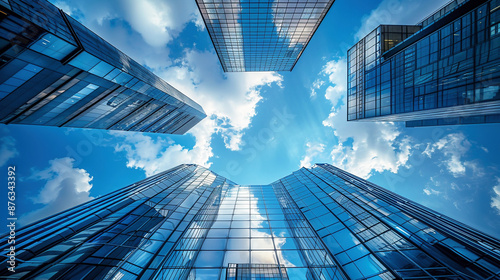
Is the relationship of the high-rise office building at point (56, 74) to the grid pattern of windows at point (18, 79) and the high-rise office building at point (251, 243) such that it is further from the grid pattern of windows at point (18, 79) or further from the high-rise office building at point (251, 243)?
the high-rise office building at point (251, 243)

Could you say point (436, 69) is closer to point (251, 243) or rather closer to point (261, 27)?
point (251, 243)

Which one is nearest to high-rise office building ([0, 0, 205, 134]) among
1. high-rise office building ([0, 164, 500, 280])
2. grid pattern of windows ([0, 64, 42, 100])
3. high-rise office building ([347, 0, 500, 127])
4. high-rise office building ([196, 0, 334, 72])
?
grid pattern of windows ([0, 64, 42, 100])

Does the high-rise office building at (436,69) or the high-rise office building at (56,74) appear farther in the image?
the high-rise office building at (436,69)

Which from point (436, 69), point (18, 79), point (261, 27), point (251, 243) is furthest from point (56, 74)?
point (436, 69)

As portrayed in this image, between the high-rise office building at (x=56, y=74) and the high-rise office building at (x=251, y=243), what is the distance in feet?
36.7

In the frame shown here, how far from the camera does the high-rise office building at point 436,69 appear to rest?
16.8 m

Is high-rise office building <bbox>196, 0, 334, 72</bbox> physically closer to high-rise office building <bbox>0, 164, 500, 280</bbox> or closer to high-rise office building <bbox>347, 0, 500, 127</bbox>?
high-rise office building <bbox>347, 0, 500, 127</bbox>

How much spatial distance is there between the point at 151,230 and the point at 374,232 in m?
17.8

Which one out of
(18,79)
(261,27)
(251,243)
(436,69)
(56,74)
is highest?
(261,27)

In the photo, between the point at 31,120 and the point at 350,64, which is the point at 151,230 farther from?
the point at 350,64

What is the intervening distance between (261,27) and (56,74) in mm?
33963

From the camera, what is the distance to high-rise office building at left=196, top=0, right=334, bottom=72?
32.8m

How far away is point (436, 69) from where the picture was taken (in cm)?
2156

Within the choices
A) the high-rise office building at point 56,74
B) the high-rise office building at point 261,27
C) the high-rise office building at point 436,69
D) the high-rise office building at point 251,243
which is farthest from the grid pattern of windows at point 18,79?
the high-rise office building at point 436,69
